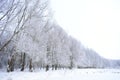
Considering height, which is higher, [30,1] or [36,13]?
[30,1]

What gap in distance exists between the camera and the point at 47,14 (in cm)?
1125

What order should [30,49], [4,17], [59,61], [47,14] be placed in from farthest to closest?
1. [59,61]
2. [30,49]
3. [47,14]
4. [4,17]

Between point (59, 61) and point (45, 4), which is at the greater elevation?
point (45, 4)

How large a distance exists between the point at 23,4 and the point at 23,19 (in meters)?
1.11

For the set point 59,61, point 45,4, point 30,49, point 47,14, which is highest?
point 45,4

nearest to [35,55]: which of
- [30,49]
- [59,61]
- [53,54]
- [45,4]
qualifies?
[30,49]

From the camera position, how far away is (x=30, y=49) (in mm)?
28312

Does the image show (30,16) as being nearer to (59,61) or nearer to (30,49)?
(30,49)

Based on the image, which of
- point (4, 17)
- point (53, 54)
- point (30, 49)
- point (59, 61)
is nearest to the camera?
point (4, 17)

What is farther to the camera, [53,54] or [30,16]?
[53,54]

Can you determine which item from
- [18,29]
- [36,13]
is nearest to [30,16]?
[36,13]

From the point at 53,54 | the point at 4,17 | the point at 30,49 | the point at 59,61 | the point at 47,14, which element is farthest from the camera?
the point at 59,61

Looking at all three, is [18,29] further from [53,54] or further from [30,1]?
[53,54]

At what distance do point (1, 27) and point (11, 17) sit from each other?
0.99 metres
